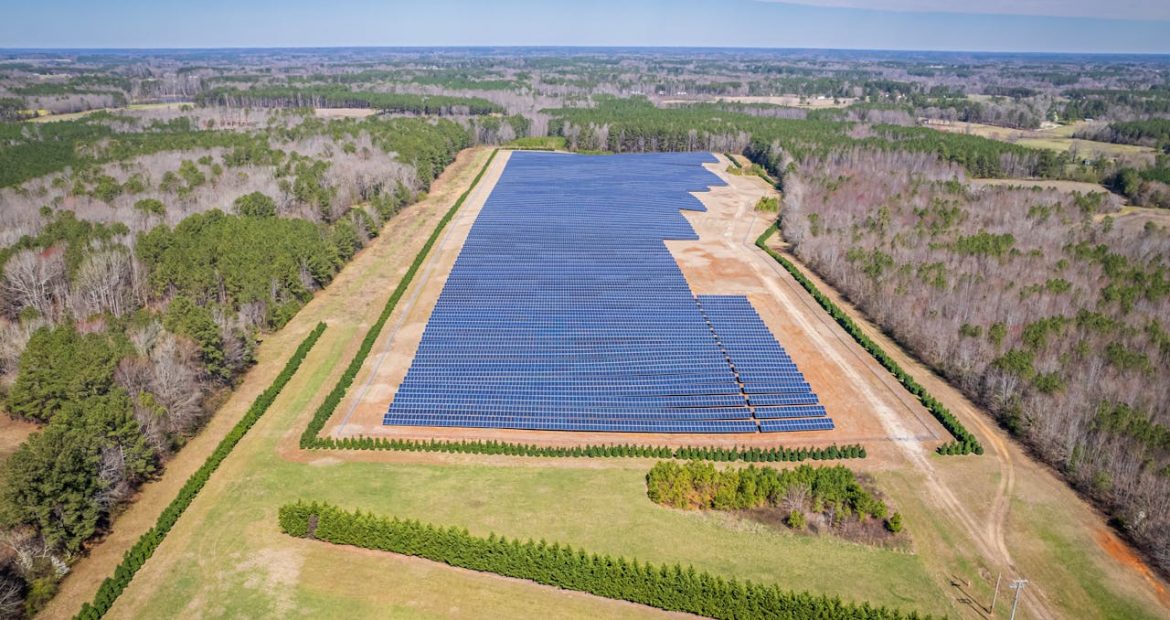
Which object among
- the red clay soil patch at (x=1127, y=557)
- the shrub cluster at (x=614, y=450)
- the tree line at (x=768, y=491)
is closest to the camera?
the red clay soil patch at (x=1127, y=557)

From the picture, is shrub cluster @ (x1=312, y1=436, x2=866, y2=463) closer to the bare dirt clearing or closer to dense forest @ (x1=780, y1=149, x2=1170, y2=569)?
dense forest @ (x1=780, y1=149, x2=1170, y2=569)

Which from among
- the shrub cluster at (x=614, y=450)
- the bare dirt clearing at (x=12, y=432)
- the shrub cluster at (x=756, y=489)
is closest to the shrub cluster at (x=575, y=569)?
the shrub cluster at (x=756, y=489)

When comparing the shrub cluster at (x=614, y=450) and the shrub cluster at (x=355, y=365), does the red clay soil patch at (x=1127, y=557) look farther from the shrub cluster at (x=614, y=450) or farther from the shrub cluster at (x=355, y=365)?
the shrub cluster at (x=355, y=365)

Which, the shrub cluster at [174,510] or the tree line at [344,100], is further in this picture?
the tree line at [344,100]

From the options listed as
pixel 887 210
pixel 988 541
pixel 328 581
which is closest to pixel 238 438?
pixel 328 581

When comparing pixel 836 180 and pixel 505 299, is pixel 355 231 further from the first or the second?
pixel 836 180

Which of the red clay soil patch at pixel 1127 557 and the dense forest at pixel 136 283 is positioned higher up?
the dense forest at pixel 136 283
